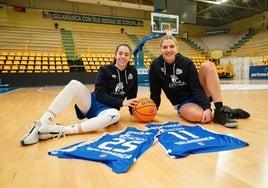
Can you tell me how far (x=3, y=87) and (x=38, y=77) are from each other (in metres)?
1.51

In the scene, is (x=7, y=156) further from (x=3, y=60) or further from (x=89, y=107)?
(x=3, y=60)

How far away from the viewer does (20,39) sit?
39.3 ft

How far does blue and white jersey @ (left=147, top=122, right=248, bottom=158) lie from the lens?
1383 mm

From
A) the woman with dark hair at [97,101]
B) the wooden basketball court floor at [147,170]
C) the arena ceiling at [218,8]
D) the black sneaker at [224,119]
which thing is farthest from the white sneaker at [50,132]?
the arena ceiling at [218,8]

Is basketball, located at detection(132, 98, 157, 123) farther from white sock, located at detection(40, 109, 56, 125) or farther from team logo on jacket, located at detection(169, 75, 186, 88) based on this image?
white sock, located at detection(40, 109, 56, 125)

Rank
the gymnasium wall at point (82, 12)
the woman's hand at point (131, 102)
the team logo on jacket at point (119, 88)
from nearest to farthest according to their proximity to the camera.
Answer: the woman's hand at point (131, 102), the team logo on jacket at point (119, 88), the gymnasium wall at point (82, 12)

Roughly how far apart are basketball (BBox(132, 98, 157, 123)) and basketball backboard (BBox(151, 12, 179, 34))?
6355 millimetres

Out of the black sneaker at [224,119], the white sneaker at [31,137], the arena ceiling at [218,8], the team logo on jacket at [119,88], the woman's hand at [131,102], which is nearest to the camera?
the white sneaker at [31,137]

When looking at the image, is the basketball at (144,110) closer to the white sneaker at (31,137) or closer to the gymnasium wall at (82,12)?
the white sneaker at (31,137)

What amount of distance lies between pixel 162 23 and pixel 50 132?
743cm

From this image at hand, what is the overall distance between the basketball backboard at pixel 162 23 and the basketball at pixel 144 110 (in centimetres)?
636

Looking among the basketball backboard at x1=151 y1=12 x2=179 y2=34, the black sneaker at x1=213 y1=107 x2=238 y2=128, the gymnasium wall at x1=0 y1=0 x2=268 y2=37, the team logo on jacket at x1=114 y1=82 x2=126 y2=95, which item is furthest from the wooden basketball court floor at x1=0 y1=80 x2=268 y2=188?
the gymnasium wall at x1=0 y1=0 x2=268 y2=37

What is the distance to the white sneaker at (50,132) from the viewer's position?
5.69ft

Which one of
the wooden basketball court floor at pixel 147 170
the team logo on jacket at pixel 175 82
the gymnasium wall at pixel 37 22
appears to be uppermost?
the gymnasium wall at pixel 37 22
